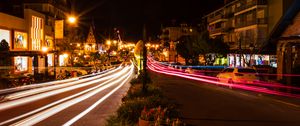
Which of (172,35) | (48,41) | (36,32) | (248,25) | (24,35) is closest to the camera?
(24,35)

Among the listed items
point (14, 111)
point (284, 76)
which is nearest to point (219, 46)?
point (284, 76)

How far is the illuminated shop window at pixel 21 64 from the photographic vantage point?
125 ft

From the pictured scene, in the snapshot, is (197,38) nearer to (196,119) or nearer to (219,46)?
(219,46)

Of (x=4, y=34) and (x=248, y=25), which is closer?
(x=4, y=34)

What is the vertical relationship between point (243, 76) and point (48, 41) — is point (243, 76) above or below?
below

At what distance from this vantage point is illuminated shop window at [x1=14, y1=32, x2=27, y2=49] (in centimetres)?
3799

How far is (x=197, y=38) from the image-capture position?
62.3m

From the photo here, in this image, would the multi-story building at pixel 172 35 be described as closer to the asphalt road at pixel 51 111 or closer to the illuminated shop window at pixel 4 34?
the illuminated shop window at pixel 4 34

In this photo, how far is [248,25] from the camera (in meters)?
57.2

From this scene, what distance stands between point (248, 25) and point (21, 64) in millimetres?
33862

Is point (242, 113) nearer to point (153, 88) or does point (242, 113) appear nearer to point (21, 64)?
point (153, 88)

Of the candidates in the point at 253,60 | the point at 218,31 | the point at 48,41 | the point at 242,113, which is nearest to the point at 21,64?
the point at 48,41

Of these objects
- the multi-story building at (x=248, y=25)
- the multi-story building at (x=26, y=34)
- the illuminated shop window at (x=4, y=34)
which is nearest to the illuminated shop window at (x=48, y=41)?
the multi-story building at (x=26, y=34)

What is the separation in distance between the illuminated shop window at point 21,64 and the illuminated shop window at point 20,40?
1251mm
